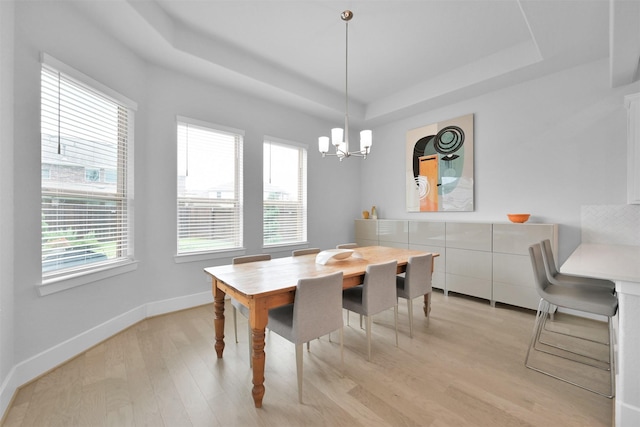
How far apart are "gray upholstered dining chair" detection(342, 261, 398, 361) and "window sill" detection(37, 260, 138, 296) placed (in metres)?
2.31

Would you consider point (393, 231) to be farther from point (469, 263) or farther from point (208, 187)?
point (208, 187)

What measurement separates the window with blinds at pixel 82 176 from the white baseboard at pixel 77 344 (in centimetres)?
58

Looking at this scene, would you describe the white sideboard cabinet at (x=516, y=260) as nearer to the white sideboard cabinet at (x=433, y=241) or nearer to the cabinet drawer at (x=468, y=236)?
the cabinet drawer at (x=468, y=236)

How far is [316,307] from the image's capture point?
6.22 feet

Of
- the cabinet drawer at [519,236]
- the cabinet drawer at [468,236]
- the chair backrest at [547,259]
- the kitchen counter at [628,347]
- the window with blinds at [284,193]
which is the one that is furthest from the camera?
the window with blinds at [284,193]

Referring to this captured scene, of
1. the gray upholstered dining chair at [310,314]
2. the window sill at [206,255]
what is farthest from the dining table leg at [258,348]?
the window sill at [206,255]

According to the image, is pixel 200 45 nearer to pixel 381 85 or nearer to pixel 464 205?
pixel 381 85

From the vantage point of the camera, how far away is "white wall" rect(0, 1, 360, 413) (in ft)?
6.44

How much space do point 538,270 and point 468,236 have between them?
1566 millimetres

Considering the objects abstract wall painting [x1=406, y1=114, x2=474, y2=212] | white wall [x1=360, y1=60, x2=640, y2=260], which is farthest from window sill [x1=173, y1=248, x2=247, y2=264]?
white wall [x1=360, y1=60, x2=640, y2=260]

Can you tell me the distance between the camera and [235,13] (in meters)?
2.69

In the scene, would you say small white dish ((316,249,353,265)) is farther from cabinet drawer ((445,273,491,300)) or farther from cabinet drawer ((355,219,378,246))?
cabinet drawer ((355,219,378,246))

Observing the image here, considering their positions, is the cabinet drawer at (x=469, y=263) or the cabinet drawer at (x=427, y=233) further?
the cabinet drawer at (x=427, y=233)

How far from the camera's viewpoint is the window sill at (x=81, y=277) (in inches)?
83.5
